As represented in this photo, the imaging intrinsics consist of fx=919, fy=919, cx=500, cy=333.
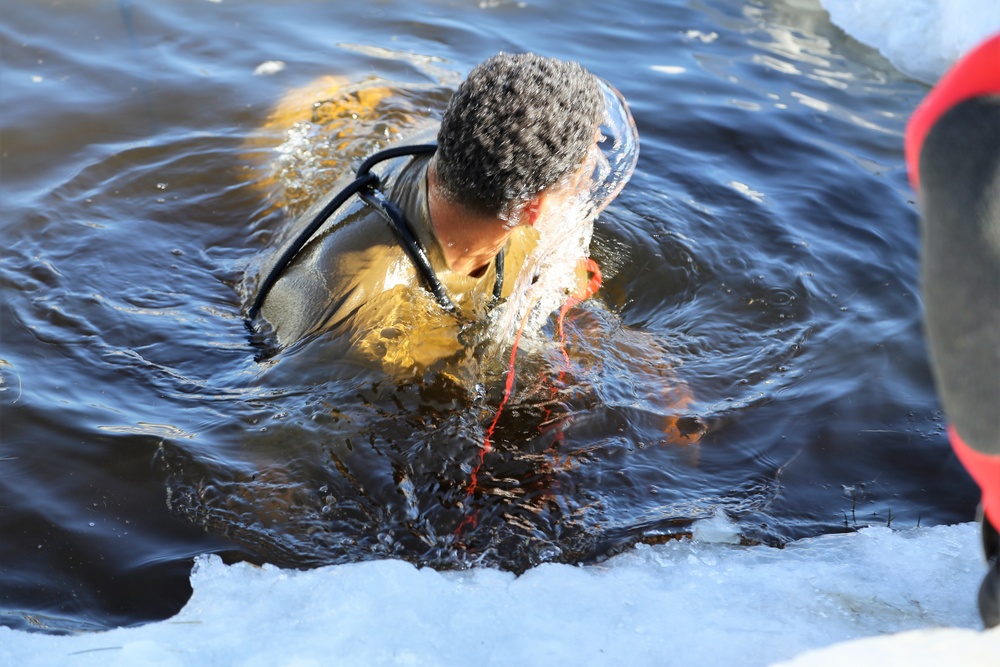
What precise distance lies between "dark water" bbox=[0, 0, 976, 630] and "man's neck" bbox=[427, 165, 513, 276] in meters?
0.47

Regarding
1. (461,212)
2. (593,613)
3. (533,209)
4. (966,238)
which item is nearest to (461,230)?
(461,212)

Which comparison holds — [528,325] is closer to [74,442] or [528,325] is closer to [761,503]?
[761,503]

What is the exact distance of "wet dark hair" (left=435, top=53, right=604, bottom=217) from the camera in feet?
8.14

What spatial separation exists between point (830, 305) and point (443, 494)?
6.51 feet

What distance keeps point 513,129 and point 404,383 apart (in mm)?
931

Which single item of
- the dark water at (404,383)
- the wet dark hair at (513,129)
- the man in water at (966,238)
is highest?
the man in water at (966,238)

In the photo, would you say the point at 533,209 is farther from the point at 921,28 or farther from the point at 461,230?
the point at 921,28

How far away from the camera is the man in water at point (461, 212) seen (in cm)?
249

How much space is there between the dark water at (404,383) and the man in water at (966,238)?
1.46 metres

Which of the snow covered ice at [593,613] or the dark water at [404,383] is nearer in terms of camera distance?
the snow covered ice at [593,613]

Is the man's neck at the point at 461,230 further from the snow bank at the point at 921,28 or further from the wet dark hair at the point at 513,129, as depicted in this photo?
the snow bank at the point at 921,28

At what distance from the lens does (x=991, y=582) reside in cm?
151

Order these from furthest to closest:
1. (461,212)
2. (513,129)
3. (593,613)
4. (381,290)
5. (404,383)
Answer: (404,383)
(381,290)
(461,212)
(513,129)
(593,613)

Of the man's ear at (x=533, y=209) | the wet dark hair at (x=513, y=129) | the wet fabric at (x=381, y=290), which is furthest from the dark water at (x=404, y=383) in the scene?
the wet dark hair at (x=513, y=129)
